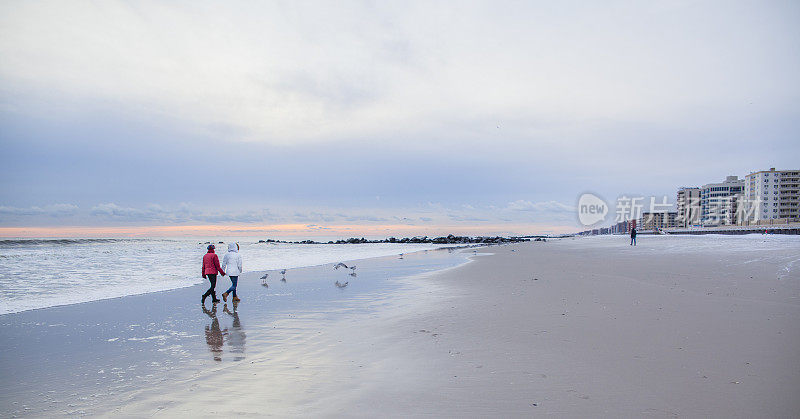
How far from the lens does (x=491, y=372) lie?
5.94 metres

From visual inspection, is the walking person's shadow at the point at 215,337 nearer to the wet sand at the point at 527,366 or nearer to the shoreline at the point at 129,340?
the shoreline at the point at 129,340

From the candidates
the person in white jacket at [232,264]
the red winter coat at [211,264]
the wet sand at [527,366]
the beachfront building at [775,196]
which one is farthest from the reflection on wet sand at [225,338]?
the beachfront building at [775,196]

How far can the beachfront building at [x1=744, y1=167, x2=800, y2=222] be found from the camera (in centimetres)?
13688

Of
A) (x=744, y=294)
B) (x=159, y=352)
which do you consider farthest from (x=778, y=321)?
(x=159, y=352)

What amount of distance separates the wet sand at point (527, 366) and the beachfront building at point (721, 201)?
185 meters

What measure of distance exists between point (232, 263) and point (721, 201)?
653ft

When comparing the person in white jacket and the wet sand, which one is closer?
→ the wet sand

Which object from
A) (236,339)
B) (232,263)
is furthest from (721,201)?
Answer: (236,339)

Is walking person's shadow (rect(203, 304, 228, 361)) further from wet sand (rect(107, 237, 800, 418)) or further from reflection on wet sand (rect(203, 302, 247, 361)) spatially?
wet sand (rect(107, 237, 800, 418))

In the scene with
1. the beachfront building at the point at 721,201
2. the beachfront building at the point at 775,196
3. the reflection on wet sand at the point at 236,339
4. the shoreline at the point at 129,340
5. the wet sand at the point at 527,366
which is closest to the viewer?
the wet sand at the point at 527,366

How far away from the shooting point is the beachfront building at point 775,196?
13688 centimetres

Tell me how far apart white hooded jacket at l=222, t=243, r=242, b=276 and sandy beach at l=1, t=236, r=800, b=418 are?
287cm

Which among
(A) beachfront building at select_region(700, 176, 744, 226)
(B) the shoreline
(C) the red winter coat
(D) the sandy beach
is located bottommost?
(B) the shoreline

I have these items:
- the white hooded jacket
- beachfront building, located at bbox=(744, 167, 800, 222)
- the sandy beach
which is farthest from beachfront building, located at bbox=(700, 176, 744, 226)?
the white hooded jacket
